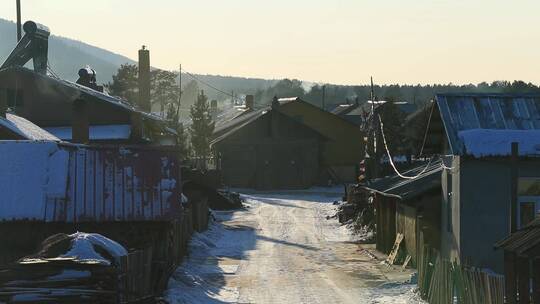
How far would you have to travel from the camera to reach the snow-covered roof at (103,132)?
40875 mm

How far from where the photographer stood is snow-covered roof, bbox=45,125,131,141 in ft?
134

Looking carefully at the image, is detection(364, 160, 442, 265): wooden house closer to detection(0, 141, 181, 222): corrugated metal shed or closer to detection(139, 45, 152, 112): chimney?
detection(0, 141, 181, 222): corrugated metal shed

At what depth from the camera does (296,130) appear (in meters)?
75.9

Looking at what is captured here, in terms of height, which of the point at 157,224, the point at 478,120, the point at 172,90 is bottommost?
the point at 157,224

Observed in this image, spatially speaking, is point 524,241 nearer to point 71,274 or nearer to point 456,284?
point 456,284

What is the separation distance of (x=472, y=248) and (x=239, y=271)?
8694 millimetres

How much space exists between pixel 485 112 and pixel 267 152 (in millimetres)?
51556

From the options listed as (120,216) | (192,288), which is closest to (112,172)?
(120,216)

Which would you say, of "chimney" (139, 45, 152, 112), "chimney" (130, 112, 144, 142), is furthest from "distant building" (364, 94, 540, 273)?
"chimney" (139, 45, 152, 112)

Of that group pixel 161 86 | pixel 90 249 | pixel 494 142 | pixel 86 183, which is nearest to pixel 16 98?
pixel 86 183

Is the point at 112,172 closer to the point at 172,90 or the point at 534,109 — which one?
the point at 534,109

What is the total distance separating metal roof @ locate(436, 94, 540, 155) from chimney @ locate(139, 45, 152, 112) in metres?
26.7

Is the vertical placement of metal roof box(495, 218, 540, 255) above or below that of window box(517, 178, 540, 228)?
below

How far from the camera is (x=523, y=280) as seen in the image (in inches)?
595
